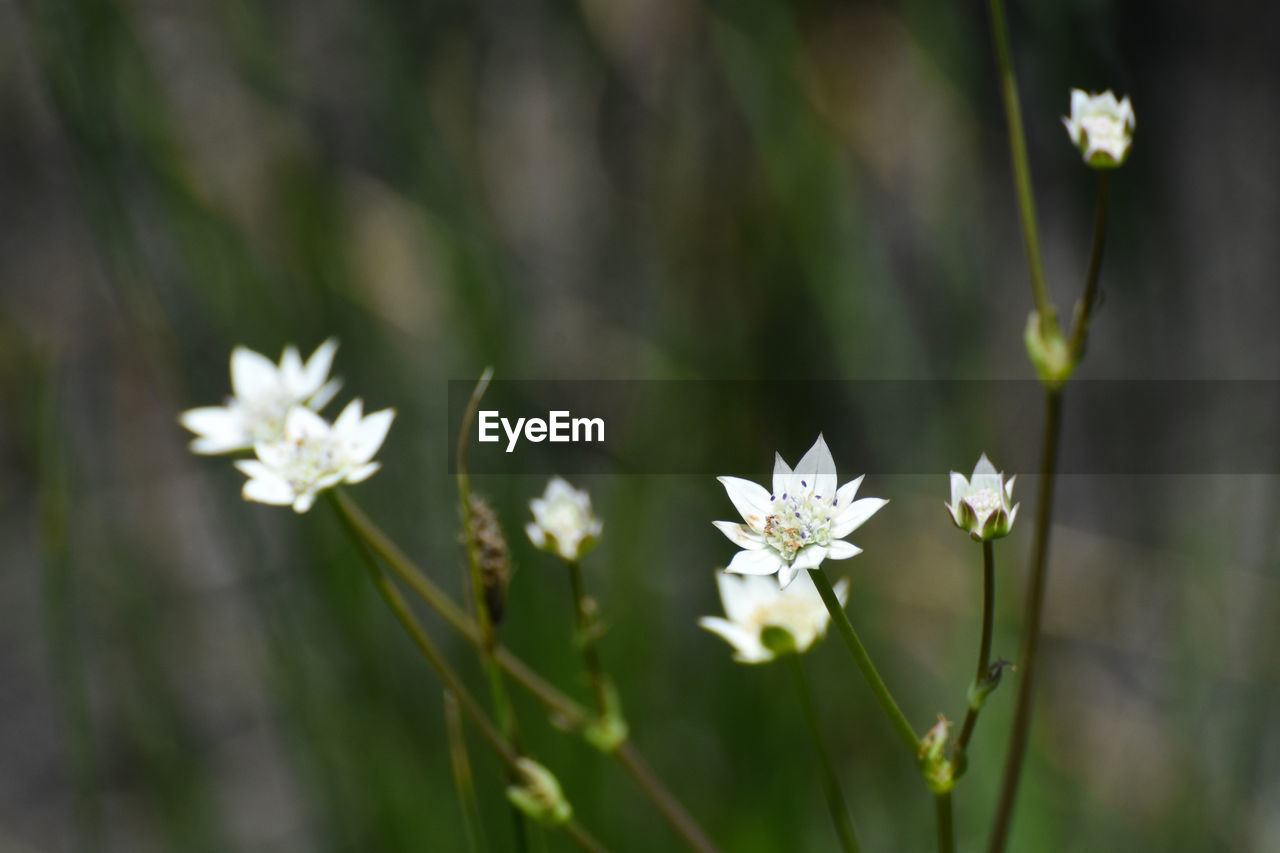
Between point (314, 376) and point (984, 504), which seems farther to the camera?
point (314, 376)

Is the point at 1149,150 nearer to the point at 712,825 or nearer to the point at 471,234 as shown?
the point at 471,234

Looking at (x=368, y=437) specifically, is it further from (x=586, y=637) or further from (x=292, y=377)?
(x=586, y=637)

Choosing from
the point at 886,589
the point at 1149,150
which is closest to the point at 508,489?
the point at 886,589

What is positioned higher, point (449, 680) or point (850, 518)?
point (850, 518)

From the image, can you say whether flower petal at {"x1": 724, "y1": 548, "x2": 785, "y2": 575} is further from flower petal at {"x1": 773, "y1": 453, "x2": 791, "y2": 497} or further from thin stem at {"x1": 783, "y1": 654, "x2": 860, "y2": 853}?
thin stem at {"x1": 783, "y1": 654, "x2": 860, "y2": 853}

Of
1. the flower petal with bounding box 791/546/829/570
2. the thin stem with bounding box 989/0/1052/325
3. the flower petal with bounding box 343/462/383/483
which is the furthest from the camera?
the thin stem with bounding box 989/0/1052/325

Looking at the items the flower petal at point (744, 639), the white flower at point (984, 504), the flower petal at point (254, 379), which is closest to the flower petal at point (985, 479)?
the white flower at point (984, 504)

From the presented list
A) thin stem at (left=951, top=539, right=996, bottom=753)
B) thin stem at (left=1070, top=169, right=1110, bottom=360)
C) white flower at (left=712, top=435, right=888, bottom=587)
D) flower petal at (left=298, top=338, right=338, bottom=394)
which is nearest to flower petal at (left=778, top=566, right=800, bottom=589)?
white flower at (left=712, top=435, right=888, bottom=587)

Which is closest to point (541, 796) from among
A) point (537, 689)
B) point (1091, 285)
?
point (537, 689)
